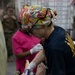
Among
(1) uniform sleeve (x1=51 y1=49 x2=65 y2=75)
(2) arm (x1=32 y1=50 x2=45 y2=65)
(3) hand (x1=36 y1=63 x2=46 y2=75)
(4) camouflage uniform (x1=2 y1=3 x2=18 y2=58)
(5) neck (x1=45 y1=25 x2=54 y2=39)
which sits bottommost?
(4) camouflage uniform (x1=2 y1=3 x2=18 y2=58)

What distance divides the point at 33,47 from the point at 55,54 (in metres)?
1.40

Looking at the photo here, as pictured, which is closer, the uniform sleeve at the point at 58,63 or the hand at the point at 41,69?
the uniform sleeve at the point at 58,63

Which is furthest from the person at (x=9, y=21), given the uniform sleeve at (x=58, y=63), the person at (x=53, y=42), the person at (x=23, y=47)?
the uniform sleeve at (x=58, y=63)

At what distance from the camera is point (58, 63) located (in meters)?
2.65

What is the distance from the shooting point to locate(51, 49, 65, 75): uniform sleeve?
2639mm

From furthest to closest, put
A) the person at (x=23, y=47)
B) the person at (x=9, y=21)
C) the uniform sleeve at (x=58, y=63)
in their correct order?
the person at (x=9, y=21) < the person at (x=23, y=47) < the uniform sleeve at (x=58, y=63)

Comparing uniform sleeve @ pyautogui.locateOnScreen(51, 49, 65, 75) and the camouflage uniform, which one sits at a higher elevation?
uniform sleeve @ pyautogui.locateOnScreen(51, 49, 65, 75)

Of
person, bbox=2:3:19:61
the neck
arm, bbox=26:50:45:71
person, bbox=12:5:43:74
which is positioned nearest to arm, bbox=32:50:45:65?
arm, bbox=26:50:45:71

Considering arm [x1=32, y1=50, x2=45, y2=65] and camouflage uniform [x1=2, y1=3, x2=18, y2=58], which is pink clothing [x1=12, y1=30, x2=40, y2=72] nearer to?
arm [x1=32, y1=50, x2=45, y2=65]

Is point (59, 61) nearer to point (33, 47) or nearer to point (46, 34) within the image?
point (46, 34)

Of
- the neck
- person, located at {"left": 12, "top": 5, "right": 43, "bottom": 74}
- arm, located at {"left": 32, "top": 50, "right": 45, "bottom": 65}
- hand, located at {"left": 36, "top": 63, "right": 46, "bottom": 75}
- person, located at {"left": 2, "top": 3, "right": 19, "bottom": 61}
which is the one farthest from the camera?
person, located at {"left": 2, "top": 3, "right": 19, "bottom": 61}

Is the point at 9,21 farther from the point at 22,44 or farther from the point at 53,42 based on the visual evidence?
the point at 53,42

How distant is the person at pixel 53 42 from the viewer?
2660 millimetres

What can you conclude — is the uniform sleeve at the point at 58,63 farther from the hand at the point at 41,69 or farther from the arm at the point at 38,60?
the arm at the point at 38,60
